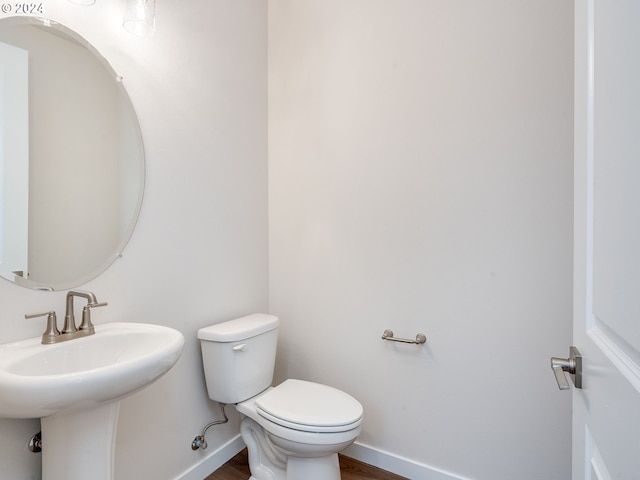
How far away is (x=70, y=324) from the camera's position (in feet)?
3.67

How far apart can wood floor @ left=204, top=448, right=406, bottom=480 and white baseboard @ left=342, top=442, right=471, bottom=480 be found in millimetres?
23

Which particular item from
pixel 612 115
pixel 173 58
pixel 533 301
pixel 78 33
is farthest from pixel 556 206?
pixel 78 33

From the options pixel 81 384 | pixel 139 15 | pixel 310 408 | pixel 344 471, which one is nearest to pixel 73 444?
pixel 81 384

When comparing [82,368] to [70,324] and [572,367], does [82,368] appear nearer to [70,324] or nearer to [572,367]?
[70,324]

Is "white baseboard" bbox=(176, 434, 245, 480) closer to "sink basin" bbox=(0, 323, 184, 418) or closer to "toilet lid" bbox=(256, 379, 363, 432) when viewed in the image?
"toilet lid" bbox=(256, 379, 363, 432)

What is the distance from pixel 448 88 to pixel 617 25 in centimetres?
116

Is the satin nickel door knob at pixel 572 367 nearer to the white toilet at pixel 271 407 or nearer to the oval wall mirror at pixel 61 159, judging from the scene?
the white toilet at pixel 271 407

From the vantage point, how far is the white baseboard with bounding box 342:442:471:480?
5.20 ft

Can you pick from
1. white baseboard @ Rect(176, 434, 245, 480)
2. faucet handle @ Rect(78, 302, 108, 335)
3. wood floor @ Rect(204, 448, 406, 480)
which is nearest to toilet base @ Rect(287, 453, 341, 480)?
wood floor @ Rect(204, 448, 406, 480)

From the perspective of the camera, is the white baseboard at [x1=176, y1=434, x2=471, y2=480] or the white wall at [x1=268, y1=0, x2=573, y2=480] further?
the white baseboard at [x1=176, y1=434, x2=471, y2=480]

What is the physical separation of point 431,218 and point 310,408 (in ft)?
3.23

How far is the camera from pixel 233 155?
6.03ft

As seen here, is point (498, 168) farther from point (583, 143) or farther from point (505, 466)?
point (505, 466)

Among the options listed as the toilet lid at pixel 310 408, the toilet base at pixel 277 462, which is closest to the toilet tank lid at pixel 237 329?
the toilet lid at pixel 310 408
